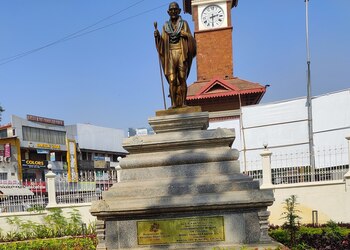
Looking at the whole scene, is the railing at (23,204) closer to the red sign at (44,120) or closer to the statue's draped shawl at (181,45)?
the statue's draped shawl at (181,45)

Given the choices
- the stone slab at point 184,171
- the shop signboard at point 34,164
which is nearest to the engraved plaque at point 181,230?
the stone slab at point 184,171

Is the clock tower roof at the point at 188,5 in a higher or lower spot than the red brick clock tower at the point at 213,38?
higher

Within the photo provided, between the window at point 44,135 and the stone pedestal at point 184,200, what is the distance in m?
39.2

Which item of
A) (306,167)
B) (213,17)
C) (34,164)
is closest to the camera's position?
(306,167)

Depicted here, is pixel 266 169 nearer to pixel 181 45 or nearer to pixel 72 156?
pixel 181 45

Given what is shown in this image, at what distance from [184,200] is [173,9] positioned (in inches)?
136

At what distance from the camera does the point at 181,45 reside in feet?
22.4

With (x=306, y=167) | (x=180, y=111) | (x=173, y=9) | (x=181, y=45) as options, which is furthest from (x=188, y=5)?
(x=180, y=111)

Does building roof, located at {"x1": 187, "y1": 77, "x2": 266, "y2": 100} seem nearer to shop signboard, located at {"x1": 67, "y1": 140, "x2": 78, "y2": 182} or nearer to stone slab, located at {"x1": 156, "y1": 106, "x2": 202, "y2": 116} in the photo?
stone slab, located at {"x1": 156, "y1": 106, "x2": 202, "y2": 116}

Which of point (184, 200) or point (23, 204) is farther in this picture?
point (23, 204)

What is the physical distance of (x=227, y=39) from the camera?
24.4 m

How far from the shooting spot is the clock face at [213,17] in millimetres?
24406

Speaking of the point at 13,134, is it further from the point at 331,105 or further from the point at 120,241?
the point at 120,241

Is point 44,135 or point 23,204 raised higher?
point 44,135
